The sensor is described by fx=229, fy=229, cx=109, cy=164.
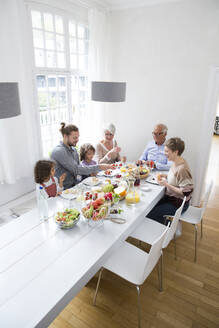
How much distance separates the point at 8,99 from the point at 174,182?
1.72 m

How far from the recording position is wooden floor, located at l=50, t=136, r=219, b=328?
1.84 metres

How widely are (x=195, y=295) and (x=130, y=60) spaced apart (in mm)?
3417

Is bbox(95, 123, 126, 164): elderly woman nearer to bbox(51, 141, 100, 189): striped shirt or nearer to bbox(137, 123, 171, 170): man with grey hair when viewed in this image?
bbox(137, 123, 171, 170): man with grey hair

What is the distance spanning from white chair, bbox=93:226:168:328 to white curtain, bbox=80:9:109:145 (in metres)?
2.53

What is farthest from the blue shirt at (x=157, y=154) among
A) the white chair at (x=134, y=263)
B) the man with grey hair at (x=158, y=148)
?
the white chair at (x=134, y=263)

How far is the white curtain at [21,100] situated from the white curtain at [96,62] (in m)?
1.14

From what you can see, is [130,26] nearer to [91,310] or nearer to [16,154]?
[16,154]

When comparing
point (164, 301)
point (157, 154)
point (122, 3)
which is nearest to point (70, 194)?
point (164, 301)

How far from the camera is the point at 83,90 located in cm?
396

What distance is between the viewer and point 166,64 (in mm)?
3492

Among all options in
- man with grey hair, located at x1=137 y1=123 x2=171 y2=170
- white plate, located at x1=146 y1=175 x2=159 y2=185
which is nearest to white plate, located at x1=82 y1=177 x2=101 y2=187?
white plate, located at x1=146 y1=175 x2=159 y2=185

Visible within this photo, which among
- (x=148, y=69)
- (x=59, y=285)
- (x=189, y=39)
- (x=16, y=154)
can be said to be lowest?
(x=59, y=285)

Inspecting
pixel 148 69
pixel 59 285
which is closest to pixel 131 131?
pixel 148 69

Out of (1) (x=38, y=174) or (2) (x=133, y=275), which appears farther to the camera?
(1) (x=38, y=174)
